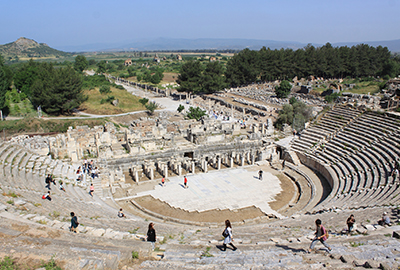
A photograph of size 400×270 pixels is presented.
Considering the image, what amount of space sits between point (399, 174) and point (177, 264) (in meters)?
17.1

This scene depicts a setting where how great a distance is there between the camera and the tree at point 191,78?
217ft

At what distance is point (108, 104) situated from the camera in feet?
181

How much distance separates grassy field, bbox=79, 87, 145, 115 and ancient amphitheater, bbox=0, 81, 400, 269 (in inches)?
713

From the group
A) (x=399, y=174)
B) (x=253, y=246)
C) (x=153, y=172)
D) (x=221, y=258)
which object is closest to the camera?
(x=221, y=258)

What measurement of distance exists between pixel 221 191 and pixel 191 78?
46.8 meters

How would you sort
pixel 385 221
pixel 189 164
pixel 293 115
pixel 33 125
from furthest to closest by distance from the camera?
pixel 293 115 < pixel 33 125 < pixel 189 164 < pixel 385 221

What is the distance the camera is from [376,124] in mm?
27781

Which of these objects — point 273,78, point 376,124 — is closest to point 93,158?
point 376,124

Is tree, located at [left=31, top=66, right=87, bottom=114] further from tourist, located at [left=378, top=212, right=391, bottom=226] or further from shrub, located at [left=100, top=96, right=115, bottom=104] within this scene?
tourist, located at [left=378, top=212, right=391, bottom=226]

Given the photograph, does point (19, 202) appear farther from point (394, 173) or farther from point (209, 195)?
point (394, 173)

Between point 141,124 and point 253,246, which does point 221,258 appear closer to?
point 253,246

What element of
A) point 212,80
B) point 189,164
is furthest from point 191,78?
point 189,164

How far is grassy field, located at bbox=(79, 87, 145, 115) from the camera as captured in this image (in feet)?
172

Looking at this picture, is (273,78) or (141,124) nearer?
(141,124)
